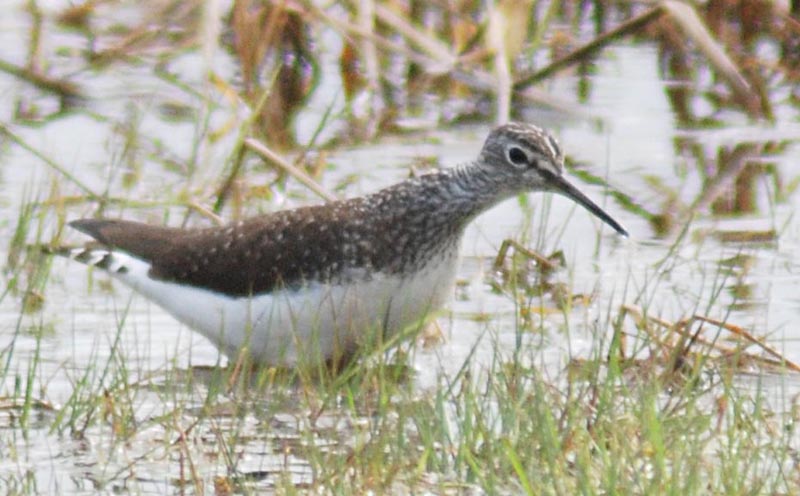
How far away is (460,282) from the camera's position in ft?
25.5

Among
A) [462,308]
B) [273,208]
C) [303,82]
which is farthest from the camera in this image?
[303,82]

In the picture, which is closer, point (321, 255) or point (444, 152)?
point (321, 255)

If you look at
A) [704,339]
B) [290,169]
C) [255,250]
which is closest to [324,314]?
[255,250]

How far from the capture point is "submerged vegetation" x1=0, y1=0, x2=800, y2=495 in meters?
5.05

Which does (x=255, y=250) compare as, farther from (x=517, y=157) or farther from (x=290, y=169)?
(x=290, y=169)

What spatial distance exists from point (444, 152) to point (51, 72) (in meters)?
2.92

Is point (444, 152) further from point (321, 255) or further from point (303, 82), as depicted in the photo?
point (321, 255)

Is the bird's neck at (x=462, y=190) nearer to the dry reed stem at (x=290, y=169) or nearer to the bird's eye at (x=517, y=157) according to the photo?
the bird's eye at (x=517, y=157)

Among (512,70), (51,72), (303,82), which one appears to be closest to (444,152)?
(512,70)

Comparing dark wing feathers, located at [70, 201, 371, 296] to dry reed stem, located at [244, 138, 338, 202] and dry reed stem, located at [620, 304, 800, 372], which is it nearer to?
dry reed stem, located at [244, 138, 338, 202]

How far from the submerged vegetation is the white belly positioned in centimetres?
13

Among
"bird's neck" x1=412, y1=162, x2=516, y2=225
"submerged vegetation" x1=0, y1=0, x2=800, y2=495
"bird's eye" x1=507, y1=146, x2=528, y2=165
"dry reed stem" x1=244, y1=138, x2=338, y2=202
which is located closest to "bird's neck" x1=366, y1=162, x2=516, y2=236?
"bird's neck" x1=412, y1=162, x2=516, y2=225

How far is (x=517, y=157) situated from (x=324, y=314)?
3.43ft

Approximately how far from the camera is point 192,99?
1102cm
